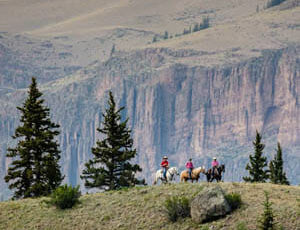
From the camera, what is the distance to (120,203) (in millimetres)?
81062

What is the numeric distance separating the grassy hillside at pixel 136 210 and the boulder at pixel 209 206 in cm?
56

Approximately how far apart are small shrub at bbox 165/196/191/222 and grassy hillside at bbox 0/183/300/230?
0.58m

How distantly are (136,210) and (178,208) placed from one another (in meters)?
4.61

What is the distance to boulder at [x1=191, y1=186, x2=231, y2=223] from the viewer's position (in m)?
73.6

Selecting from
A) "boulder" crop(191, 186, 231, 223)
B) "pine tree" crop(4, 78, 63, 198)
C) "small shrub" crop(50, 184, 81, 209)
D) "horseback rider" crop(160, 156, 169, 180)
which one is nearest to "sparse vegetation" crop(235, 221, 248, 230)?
"boulder" crop(191, 186, 231, 223)

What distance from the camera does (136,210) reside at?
78688 millimetres

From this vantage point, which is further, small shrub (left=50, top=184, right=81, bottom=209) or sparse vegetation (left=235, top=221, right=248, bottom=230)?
small shrub (left=50, top=184, right=81, bottom=209)

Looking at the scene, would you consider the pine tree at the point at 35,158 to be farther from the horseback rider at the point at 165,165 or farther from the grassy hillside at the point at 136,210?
the horseback rider at the point at 165,165

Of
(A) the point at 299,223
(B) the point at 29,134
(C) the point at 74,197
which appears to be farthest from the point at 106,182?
(A) the point at 299,223

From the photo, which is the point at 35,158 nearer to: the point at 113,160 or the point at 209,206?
the point at 113,160

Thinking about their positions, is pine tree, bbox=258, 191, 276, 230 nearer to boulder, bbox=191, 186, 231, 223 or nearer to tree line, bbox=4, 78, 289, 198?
boulder, bbox=191, 186, 231, 223

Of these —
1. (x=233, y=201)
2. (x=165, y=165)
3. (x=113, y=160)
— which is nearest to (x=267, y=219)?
(x=233, y=201)

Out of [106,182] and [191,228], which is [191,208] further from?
[106,182]

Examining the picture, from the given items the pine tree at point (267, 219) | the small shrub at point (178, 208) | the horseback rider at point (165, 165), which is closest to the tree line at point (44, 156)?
the horseback rider at point (165, 165)
